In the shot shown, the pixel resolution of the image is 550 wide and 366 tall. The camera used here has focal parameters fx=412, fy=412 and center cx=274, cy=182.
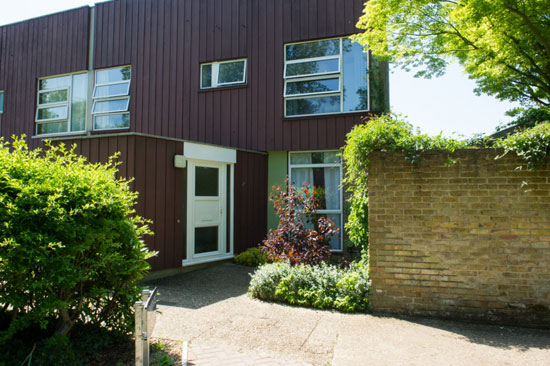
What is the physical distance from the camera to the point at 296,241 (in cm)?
695

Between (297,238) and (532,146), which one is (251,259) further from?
(532,146)

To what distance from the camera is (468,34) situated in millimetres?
8547

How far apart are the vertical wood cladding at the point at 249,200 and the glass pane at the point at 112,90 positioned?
501cm

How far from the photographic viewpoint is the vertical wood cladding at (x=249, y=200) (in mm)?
9469

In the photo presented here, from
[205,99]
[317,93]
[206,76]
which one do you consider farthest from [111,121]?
[317,93]

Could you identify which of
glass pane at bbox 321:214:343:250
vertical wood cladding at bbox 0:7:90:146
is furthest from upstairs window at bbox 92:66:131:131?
glass pane at bbox 321:214:343:250

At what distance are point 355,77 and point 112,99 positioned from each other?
7.28 meters

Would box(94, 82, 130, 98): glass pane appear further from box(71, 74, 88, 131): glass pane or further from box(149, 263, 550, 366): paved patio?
box(149, 263, 550, 366): paved patio

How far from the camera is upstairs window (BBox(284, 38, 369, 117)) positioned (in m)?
9.91

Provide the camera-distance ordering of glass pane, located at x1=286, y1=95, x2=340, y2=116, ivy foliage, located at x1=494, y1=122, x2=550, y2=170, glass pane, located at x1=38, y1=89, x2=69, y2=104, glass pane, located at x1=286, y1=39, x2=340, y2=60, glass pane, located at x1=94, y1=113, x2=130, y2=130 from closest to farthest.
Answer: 1. ivy foliage, located at x1=494, y1=122, x2=550, y2=170
2. glass pane, located at x1=286, y1=95, x2=340, y2=116
3. glass pane, located at x1=286, y1=39, x2=340, y2=60
4. glass pane, located at x1=94, y1=113, x2=130, y2=130
5. glass pane, located at x1=38, y1=89, x2=69, y2=104

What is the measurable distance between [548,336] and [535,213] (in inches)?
53.4

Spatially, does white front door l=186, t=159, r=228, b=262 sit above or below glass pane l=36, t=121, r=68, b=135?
below

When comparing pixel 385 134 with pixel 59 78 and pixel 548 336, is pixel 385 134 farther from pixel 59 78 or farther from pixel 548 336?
pixel 59 78

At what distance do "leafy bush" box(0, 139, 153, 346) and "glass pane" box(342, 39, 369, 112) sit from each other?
22.9 ft
